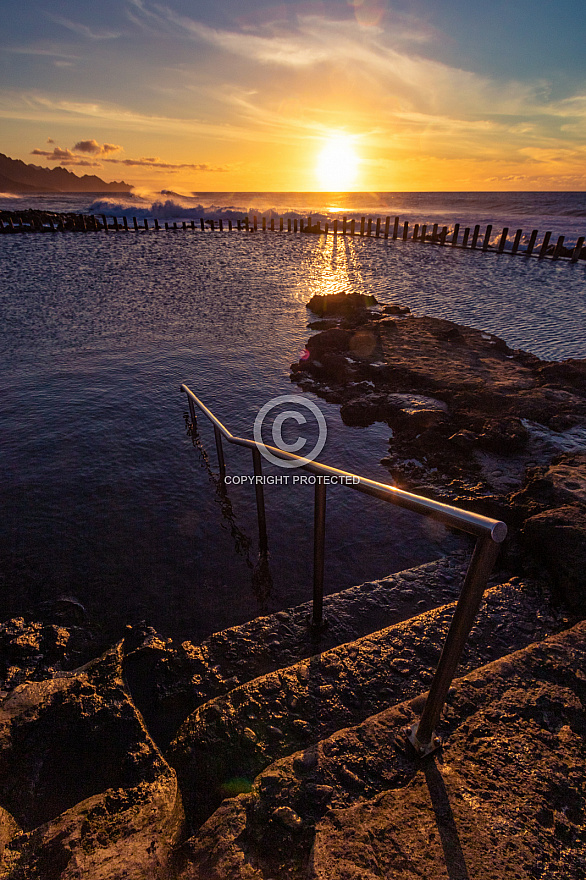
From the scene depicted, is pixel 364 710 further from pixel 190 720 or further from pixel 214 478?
pixel 214 478

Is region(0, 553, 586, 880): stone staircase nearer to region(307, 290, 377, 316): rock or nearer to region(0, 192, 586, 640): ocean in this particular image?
region(0, 192, 586, 640): ocean

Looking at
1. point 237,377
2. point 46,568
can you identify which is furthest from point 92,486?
point 237,377

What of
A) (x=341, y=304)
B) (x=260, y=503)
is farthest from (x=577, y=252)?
(x=260, y=503)

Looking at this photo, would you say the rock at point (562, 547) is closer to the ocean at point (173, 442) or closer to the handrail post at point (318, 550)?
the ocean at point (173, 442)

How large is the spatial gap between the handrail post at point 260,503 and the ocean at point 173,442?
21 centimetres

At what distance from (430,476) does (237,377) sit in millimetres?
5416

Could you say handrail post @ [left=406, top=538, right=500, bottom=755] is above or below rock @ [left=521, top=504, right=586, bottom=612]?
above

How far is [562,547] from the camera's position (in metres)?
3.86

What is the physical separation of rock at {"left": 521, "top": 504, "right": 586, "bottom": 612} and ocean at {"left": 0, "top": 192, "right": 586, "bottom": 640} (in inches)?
33.7

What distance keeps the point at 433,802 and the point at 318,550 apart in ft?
5.30

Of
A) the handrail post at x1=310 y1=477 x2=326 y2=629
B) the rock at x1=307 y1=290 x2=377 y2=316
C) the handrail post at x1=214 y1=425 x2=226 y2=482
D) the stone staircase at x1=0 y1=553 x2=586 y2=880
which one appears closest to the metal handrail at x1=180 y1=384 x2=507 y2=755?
the stone staircase at x1=0 y1=553 x2=586 y2=880

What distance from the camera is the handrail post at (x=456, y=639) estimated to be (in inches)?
64.8

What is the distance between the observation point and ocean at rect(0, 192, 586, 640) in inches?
169

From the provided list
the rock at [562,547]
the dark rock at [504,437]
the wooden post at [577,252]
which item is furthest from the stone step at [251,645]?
the wooden post at [577,252]
